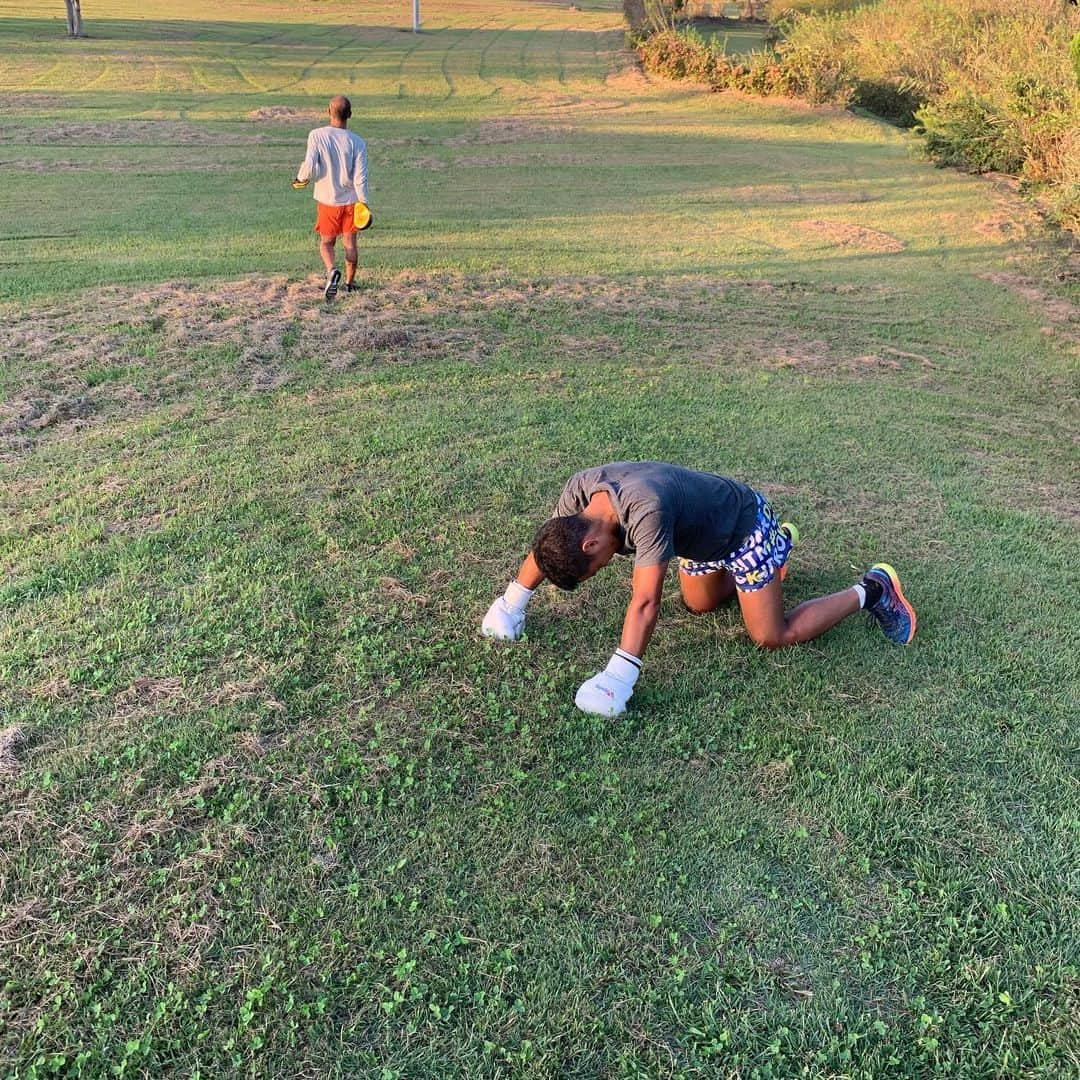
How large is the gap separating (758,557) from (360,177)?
572cm

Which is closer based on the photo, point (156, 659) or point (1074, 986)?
point (1074, 986)

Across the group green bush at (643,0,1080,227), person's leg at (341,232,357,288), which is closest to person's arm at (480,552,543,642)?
person's leg at (341,232,357,288)

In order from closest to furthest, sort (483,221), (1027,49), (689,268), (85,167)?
(689,268)
(483,221)
(85,167)
(1027,49)

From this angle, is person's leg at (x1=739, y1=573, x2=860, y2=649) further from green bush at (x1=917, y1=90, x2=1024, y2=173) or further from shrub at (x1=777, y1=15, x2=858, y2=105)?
shrub at (x1=777, y1=15, x2=858, y2=105)

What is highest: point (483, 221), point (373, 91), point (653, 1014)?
point (373, 91)

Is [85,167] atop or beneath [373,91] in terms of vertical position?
beneath

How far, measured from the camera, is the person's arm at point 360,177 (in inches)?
287

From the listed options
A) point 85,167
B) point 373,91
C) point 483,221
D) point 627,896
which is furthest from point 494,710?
point 373,91

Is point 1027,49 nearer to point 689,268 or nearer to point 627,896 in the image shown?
point 689,268

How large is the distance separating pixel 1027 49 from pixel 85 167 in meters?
14.5

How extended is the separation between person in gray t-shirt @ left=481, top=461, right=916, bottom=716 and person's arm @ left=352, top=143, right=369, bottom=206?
5.23 meters

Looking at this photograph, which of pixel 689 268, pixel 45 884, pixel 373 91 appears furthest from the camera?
pixel 373 91

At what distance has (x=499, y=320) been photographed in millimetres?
7203

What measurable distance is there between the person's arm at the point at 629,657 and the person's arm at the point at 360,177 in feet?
18.8
